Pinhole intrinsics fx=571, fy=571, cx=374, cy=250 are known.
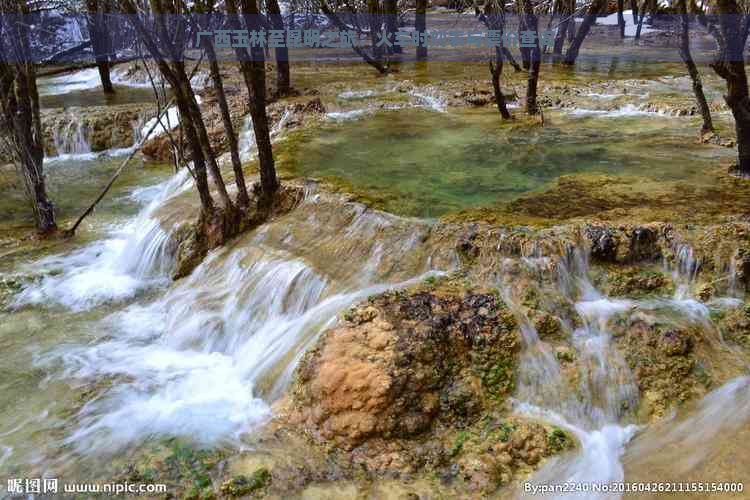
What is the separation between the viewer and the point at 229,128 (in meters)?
6.73

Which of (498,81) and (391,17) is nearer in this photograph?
(498,81)

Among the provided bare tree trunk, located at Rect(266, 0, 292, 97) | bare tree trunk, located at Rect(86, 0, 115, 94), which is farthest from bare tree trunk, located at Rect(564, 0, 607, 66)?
bare tree trunk, located at Rect(86, 0, 115, 94)

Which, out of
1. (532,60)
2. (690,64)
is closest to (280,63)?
(532,60)

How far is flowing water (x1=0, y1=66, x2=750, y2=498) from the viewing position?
4430mm

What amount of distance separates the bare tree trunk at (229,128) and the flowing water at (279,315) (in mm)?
531

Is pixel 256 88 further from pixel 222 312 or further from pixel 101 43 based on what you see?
pixel 101 43

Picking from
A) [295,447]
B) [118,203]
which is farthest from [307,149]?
[295,447]

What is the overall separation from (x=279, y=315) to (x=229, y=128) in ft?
7.91

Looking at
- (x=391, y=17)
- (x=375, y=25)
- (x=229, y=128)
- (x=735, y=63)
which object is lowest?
(x=229, y=128)

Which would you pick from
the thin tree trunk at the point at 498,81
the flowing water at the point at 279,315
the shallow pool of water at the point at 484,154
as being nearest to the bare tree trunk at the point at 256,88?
the flowing water at the point at 279,315

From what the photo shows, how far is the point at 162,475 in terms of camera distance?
13.6ft

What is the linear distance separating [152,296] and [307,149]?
3728mm

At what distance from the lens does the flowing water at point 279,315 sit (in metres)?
4.43

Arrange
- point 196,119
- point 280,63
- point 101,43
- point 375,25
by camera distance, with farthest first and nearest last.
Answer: point 375,25 < point 101,43 < point 280,63 < point 196,119
